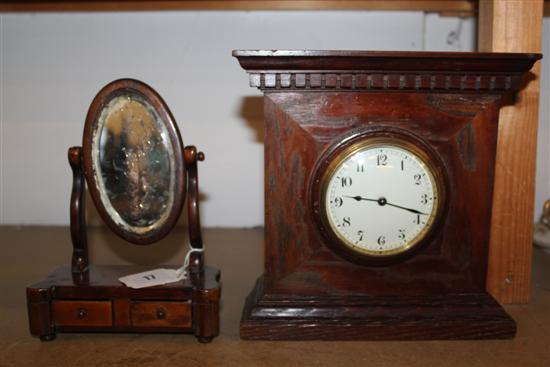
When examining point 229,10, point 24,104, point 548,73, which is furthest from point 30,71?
point 548,73

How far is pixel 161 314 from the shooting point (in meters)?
0.98

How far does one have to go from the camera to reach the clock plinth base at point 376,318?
994 millimetres

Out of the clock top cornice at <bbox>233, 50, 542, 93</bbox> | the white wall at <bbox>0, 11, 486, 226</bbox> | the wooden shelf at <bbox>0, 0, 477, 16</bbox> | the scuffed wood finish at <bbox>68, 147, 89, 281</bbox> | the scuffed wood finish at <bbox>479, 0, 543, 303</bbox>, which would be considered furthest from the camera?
the white wall at <bbox>0, 11, 486, 226</bbox>

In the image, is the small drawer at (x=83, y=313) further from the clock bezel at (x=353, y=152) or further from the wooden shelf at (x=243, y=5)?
the wooden shelf at (x=243, y=5)

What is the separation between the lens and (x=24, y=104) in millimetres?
1792

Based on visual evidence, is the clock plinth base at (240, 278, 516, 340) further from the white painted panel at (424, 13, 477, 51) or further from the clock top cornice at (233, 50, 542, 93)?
the white painted panel at (424, 13, 477, 51)

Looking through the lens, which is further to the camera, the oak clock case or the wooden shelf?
the wooden shelf

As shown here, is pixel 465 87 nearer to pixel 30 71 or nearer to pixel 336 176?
pixel 336 176

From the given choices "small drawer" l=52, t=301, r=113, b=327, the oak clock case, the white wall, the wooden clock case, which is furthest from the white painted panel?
"small drawer" l=52, t=301, r=113, b=327

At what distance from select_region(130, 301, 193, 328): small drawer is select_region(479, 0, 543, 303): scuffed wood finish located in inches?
27.0

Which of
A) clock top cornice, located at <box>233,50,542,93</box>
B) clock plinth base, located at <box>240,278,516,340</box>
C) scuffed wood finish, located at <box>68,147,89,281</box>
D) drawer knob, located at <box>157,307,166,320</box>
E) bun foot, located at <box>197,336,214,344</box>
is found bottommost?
bun foot, located at <box>197,336,214,344</box>

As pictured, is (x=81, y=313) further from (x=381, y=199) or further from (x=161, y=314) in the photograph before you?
(x=381, y=199)

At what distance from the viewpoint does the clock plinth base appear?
0.99 m

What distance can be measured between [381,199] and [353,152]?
102 millimetres
